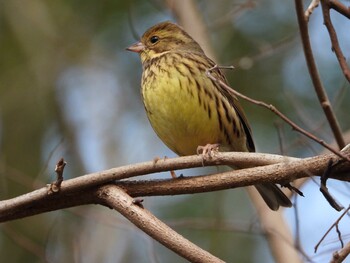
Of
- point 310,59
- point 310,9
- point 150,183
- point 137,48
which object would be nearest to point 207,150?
point 150,183

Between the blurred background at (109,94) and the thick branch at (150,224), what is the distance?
2.25 metres

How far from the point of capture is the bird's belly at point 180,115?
13.3 ft

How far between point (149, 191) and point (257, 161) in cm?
46

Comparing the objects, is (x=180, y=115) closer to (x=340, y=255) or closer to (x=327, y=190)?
(x=327, y=190)

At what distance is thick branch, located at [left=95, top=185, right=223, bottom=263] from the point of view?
2736mm

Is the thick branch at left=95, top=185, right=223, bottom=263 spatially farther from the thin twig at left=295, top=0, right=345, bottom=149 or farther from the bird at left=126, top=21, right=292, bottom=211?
the bird at left=126, top=21, right=292, bottom=211

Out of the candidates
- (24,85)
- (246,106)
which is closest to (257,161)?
(246,106)

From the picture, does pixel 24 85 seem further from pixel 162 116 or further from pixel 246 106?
pixel 162 116

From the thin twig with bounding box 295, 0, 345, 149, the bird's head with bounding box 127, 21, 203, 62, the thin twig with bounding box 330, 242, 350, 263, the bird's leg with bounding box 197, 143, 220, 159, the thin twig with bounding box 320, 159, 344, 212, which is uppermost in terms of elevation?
the bird's head with bounding box 127, 21, 203, 62

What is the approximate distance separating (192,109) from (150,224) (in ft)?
4.12

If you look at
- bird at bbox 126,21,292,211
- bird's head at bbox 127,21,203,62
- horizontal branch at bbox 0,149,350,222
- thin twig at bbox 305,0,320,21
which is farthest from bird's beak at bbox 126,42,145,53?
thin twig at bbox 305,0,320,21

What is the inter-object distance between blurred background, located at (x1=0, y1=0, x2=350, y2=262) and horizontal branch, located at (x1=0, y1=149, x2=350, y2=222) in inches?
86.2

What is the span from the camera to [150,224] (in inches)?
114

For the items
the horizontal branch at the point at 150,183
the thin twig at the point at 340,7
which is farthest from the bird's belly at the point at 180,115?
the thin twig at the point at 340,7
